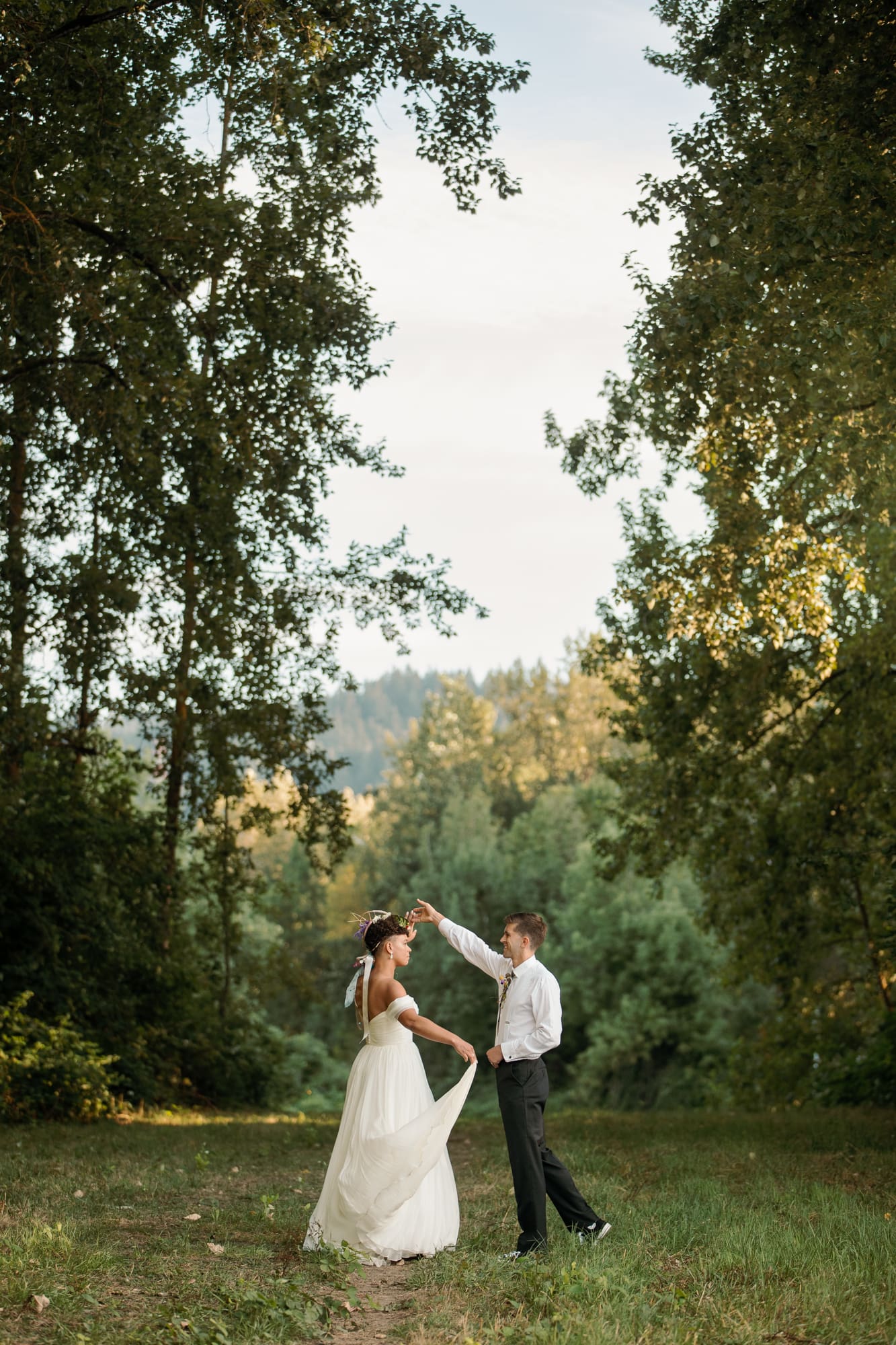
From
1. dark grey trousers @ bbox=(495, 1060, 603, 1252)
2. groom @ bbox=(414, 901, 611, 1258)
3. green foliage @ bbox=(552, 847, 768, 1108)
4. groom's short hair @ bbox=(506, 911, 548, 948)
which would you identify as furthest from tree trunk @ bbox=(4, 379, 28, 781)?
green foliage @ bbox=(552, 847, 768, 1108)

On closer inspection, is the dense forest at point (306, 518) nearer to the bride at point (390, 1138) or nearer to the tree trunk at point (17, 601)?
the tree trunk at point (17, 601)

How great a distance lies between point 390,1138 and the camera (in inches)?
278

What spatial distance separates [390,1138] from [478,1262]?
2.64 feet

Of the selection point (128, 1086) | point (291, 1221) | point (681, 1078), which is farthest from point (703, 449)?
point (681, 1078)

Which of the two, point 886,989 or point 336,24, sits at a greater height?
point 336,24

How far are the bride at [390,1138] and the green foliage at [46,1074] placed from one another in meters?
8.44

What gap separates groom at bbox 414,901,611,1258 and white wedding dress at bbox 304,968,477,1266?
0.27 m

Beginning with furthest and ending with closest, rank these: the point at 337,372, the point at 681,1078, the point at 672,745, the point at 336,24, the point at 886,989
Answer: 1. the point at 681,1078
2. the point at 886,989
3. the point at 672,745
4. the point at 337,372
5. the point at 336,24

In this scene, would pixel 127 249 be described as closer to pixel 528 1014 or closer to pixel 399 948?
pixel 399 948

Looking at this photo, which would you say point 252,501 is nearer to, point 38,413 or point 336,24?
point 38,413

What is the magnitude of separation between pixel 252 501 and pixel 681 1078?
1163 inches

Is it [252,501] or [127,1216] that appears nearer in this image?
[127,1216]

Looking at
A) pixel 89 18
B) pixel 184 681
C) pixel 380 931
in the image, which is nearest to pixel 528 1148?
pixel 380 931

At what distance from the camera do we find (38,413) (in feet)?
50.3
